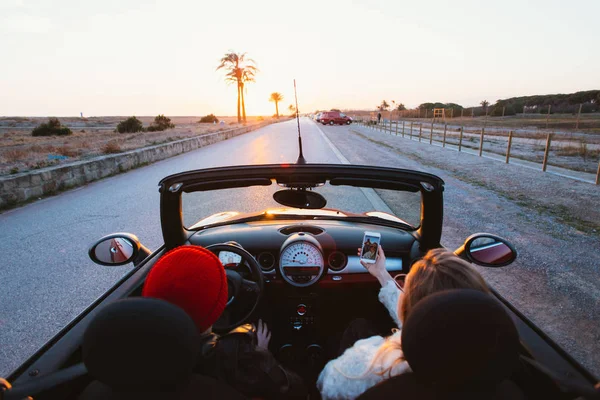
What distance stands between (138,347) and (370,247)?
1.84 meters

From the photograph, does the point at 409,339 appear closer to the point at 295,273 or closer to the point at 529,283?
the point at 295,273

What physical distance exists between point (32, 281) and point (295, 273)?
11.7ft

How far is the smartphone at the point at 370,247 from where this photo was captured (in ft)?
8.59

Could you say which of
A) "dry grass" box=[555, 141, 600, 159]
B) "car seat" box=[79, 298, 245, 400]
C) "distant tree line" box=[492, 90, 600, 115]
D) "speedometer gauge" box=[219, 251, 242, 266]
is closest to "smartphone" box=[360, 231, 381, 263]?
"speedometer gauge" box=[219, 251, 242, 266]

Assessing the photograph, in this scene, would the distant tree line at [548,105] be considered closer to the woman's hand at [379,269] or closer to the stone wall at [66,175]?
the stone wall at [66,175]

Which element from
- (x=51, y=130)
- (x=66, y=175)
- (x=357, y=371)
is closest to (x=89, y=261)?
(x=357, y=371)

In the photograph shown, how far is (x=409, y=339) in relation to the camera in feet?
3.86

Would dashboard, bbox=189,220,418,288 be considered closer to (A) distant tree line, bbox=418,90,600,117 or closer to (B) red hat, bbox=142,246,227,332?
(B) red hat, bbox=142,246,227,332

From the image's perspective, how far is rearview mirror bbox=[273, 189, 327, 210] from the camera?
8.76 feet

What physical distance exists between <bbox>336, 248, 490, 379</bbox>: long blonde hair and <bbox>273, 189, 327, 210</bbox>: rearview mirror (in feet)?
3.76

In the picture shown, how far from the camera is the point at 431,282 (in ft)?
4.88

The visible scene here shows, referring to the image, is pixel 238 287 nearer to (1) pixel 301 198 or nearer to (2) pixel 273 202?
(1) pixel 301 198

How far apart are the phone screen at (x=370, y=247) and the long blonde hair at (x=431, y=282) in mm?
1014

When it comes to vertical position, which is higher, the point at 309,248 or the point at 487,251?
the point at 487,251
